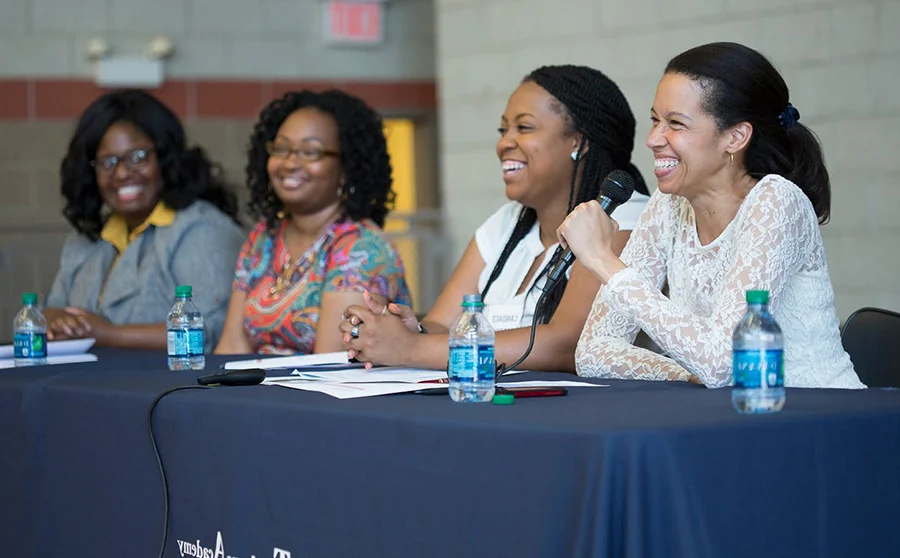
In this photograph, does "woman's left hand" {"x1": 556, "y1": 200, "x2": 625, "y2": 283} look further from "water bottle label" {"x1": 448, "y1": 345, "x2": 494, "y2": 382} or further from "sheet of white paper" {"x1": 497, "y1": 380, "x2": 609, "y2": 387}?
"water bottle label" {"x1": 448, "y1": 345, "x2": 494, "y2": 382}

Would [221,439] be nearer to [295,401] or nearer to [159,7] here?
[295,401]

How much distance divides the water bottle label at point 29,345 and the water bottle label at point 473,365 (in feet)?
4.75

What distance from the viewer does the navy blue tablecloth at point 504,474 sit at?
53.8 inches

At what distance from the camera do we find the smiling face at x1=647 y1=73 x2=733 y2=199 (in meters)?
2.13

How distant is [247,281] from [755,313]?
205 cm

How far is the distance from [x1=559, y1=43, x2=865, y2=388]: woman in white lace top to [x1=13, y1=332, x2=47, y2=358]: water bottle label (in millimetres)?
1316

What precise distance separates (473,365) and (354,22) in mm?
4951

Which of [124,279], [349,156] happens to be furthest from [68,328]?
[349,156]

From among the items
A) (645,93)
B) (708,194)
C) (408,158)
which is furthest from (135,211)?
(408,158)

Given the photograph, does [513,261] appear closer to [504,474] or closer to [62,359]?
[62,359]

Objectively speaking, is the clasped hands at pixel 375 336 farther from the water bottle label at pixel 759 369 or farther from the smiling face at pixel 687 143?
the water bottle label at pixel 759 369

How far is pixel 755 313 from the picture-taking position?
164cm

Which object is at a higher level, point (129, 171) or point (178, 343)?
point (129, 171)

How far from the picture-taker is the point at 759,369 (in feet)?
5.05
